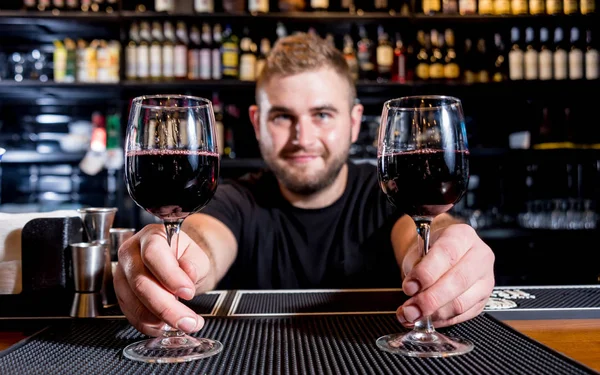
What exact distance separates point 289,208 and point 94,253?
81cm

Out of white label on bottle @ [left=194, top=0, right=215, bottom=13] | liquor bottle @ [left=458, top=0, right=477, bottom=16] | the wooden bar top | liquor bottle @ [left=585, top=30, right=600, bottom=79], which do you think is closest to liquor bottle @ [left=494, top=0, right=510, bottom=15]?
liquor bottle @ [left=458, top=0, right=477, bottom=16]

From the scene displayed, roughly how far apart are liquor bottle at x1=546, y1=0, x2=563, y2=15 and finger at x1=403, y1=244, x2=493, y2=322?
8.58 ft

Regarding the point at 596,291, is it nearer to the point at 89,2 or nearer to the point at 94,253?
the point at 94,253

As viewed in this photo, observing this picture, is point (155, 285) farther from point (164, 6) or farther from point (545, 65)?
point (545, 65)

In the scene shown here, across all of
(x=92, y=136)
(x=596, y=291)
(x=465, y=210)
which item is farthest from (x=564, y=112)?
(x=92, y=136)

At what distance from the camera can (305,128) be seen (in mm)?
1563

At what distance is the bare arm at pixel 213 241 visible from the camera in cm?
127

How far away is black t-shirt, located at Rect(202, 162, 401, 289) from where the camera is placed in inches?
61.4

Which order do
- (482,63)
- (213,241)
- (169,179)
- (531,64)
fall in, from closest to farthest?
(169,179)
(213,241)
(531,64)
(482,63)

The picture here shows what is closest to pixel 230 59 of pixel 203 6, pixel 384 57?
pixel 203 6

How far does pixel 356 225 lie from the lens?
1604 mm

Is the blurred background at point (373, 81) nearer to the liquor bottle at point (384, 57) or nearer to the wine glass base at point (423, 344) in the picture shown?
the liquor bottle at point (384, 57)

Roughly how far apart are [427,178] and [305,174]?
0.81 metres

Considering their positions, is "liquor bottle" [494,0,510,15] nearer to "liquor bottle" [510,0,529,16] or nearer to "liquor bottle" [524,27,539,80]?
"liquor bottle" [510,0,529,16]
